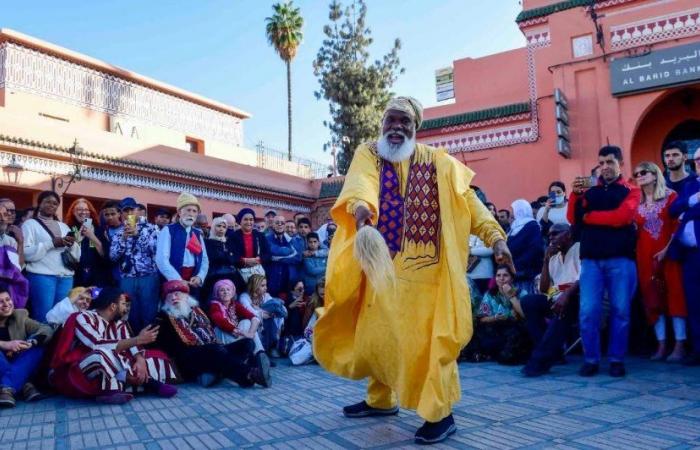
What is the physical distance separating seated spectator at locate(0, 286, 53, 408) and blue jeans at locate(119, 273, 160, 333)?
3.21 feet

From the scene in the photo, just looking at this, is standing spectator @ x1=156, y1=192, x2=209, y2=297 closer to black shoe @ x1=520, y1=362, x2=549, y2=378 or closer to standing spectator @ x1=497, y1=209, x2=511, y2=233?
black shoe @ x1=520, y1=362, x2=549, y2=378

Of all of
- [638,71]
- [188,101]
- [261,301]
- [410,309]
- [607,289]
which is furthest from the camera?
[188,101]

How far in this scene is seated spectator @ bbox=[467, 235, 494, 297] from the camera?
23.2 feet

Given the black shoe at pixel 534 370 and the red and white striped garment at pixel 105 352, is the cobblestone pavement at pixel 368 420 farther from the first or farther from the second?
the red and white striped garment at pixel 105 352

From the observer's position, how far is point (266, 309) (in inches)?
278

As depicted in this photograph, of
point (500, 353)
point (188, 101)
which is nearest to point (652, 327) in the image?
point (500, 353)

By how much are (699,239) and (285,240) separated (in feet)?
16.3

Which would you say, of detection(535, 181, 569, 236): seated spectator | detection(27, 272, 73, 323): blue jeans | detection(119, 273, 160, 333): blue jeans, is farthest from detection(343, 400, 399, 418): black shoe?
detection(535, 181, 569, 236): seated spectator

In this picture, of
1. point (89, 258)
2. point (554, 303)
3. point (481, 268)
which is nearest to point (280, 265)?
point (89, 258)

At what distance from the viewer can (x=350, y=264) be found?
11.7 ft

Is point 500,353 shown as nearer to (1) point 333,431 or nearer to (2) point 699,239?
(2) point 699,239

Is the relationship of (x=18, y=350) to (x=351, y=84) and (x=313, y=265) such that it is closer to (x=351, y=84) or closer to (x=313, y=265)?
(x=313, y=265)

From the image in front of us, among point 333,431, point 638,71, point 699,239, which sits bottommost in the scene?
point 333,431

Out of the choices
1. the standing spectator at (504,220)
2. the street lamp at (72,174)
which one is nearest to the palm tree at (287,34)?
the street lamp at (72,174)
